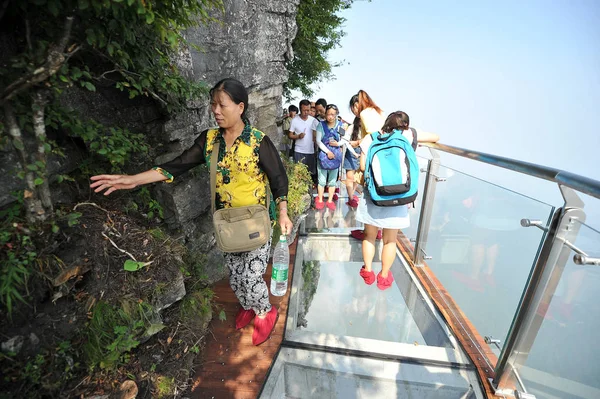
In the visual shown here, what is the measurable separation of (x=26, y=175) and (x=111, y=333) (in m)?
1.09

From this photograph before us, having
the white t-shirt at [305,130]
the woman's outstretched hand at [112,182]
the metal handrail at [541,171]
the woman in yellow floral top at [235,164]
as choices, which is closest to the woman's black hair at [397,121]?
the metal handrail at [541,171]

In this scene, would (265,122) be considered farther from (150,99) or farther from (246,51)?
(150,99)

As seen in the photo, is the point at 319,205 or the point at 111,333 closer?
the point at 111,333

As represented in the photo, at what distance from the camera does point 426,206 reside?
373 centimetres

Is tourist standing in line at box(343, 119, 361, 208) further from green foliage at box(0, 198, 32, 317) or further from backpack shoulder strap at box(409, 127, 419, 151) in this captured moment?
green foliage at box(0, 198, 32, 317)

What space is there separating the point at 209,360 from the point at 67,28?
2614 millimetres

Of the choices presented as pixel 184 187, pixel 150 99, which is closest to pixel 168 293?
pixel 184 187

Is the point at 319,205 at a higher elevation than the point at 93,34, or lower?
lower

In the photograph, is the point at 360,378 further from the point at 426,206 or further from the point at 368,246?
the point at 426,206

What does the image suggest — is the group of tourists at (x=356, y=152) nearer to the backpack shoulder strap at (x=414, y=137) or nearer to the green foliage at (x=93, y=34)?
the backpack shoulder strap at (x=414, y=137)

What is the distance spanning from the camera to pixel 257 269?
95.4 inches

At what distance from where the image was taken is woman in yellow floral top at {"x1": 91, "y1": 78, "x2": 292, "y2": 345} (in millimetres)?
1965

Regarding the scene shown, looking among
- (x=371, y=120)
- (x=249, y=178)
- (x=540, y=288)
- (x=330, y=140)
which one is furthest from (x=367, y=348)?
(x=330, y=140)

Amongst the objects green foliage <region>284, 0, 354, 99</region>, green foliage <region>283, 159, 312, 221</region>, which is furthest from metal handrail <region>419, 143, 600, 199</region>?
green foliage <region>284, 0, 354, 99</region>
